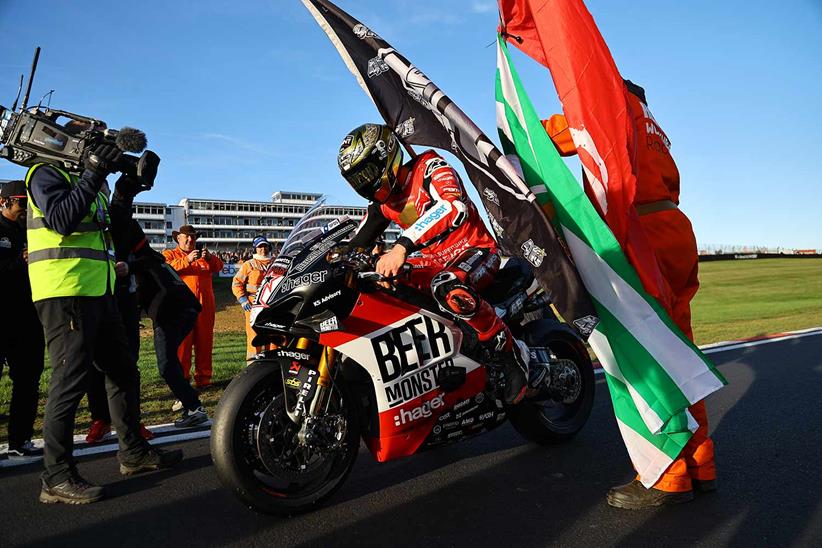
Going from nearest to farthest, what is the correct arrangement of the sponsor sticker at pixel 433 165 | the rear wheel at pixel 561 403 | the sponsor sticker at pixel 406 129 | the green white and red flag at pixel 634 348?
the green white and red flag at pixel 634 348 < the sponsor sticker at pixel 433 165 < the sponsor sticker at pixel 406 129 < the rear wheel at pixel 561 403

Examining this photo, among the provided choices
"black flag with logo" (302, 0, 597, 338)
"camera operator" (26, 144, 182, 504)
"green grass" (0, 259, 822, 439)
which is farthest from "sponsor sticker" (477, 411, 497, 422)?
"green grass" (0, 259, 822, 439)

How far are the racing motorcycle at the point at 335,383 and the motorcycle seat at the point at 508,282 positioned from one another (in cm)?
52

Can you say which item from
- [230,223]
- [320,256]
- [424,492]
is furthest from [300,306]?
[230,223]

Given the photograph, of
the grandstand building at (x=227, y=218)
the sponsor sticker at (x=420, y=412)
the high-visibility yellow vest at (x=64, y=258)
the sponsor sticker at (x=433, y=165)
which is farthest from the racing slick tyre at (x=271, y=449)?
the grandstand building at (x=227, y=218)

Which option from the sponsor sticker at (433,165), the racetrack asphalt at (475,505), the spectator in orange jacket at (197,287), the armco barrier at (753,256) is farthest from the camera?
the armco barrier at (753,256)

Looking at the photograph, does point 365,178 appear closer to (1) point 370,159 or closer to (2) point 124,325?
(1) point 370,159

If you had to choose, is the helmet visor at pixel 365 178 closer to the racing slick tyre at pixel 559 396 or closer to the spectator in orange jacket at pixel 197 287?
the racing slick tyre at pixel 559 396

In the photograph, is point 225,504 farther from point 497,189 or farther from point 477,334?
point 497,189

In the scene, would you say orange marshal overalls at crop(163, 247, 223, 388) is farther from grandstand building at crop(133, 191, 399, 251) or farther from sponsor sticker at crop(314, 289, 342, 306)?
grandstand building at crop(133, 191, 399, 251)

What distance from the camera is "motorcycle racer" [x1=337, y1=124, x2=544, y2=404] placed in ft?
11.9

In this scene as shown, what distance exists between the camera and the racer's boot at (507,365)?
402 centimetres

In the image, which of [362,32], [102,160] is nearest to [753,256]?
[362,32]

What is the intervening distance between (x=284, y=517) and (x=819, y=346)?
8.83 m

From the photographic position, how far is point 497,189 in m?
3.64
